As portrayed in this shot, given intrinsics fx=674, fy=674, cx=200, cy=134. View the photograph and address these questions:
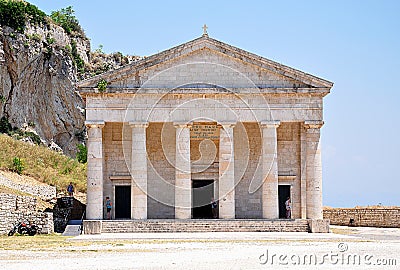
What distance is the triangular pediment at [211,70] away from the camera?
1544 inches

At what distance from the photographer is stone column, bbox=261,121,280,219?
3906cm

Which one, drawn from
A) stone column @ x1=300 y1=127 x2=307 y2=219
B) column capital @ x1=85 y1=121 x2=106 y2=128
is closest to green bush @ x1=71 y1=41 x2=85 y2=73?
column capital @ x1=85 y1=121 x2=106 y2=128

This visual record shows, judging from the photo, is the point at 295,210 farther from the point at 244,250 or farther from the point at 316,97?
the point at 244,250

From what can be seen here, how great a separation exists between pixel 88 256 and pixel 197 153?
818 inches

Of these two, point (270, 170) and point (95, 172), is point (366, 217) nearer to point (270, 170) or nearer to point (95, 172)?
point (270, 170)

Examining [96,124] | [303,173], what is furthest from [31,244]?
[303,173]

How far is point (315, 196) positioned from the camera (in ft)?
129

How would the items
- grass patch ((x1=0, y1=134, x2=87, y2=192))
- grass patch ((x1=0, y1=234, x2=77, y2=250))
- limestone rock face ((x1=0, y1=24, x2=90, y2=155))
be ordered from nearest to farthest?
grass patch ((x1=0, y1=234, x2=77, y2=250)) < grass patch ((x1=0, y1=134, x2=87, y2=192)) < limestone rock face ((x1=0, y1=24, x2=90, y2=155))

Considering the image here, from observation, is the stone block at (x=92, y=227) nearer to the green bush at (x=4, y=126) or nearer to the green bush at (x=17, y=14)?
the green bush at (x=4, y=126)

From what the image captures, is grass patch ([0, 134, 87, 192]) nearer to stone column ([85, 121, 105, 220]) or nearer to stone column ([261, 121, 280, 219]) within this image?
stone column ([85, 121, 105, 220])

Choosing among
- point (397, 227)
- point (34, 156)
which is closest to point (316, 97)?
point (397, 227)

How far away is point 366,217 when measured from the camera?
45469mm

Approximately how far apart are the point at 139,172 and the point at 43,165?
67.0 ft

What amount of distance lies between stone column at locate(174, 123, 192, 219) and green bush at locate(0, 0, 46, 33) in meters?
30.0
